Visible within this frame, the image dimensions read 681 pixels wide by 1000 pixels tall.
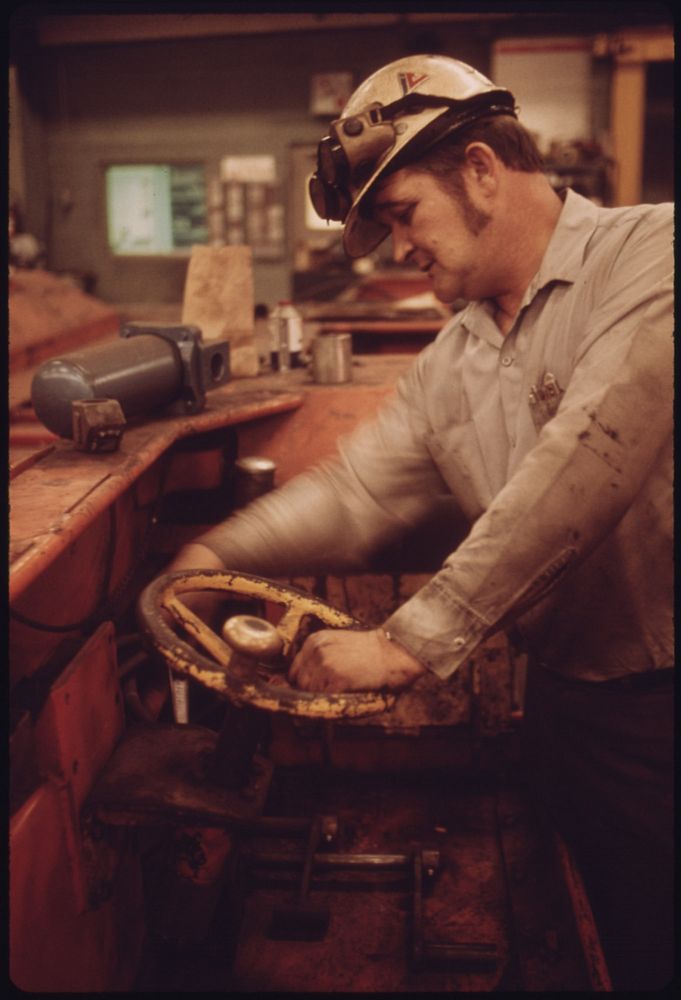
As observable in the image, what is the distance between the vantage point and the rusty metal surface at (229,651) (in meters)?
Result: 1.17

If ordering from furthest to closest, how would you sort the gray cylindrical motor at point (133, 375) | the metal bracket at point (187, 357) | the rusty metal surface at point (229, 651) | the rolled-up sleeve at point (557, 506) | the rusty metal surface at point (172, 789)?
→ the metal bracket at point (187, 357)
the gray cylindrical motor at point (133, 375)
the rusty metal surface at point (172, 789)
the rolled-up sleeve at point (557, 506)
the rusty metal surface at point (229, 651)

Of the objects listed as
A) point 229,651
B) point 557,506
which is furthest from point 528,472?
point 229,651

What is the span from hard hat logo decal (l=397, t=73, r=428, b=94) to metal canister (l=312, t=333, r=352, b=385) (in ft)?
3.65

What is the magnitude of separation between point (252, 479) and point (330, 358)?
534mm

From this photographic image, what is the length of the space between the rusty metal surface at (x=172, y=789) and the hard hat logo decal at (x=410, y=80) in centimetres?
119

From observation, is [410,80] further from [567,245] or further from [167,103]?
[167,103]

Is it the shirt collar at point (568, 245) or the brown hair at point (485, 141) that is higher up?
the brown hair at point (485, 141)

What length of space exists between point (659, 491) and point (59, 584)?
43.5 inches

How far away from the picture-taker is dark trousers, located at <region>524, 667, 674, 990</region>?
5.71ft

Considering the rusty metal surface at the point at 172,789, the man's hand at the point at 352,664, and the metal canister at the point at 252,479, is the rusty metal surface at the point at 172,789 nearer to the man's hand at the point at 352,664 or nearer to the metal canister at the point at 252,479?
the man's hand at the point at 352,664

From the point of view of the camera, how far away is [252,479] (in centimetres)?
237

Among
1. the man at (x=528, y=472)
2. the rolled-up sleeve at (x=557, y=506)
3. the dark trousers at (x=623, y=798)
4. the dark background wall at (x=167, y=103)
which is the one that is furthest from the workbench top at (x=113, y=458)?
the dark background wall at (x=167, y=103)

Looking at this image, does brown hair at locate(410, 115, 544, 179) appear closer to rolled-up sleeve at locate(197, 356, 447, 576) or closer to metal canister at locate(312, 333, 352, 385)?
rolled-up sleeve at locate(197, 356, 447, 576)

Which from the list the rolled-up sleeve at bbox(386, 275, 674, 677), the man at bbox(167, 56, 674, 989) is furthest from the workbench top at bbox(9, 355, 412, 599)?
the rolled-up sleeve at bbox(386, 275, 674, 677)
